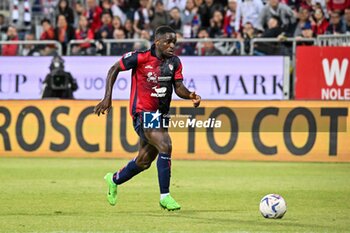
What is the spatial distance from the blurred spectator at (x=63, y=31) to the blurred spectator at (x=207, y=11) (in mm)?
3387

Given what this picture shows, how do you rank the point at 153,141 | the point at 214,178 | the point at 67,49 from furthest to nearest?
the point at 67,49 → the point at 214,178 → the point at 153,141

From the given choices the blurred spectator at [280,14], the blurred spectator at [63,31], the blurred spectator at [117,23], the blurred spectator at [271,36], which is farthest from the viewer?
A: the blurred spectator at [63,31]

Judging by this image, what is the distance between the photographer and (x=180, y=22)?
25078mm

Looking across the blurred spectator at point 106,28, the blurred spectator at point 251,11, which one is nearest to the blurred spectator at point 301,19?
the blurred spectator at point 251,11

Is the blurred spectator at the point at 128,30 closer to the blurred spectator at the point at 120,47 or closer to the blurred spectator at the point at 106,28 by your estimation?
the blurred spectator at the point at 106,28

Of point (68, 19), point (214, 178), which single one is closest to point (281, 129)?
point (214, 178)

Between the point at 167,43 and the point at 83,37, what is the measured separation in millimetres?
14021

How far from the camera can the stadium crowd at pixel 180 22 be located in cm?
2355

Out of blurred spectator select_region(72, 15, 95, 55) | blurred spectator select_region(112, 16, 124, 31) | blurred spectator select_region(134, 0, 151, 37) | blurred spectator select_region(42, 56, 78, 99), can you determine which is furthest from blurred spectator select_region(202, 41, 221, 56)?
blurred spectator select_region(42, 56, 78, 99)

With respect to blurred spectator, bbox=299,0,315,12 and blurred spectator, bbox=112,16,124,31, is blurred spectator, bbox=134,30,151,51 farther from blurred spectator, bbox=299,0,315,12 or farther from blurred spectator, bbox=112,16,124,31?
blurred spectator, bbox=299,0,315,12

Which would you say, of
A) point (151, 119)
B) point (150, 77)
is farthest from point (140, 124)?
point (150, 77)

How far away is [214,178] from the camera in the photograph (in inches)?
650

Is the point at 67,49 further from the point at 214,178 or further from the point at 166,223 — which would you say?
the point at 166,223

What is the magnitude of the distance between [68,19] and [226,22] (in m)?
4.46
